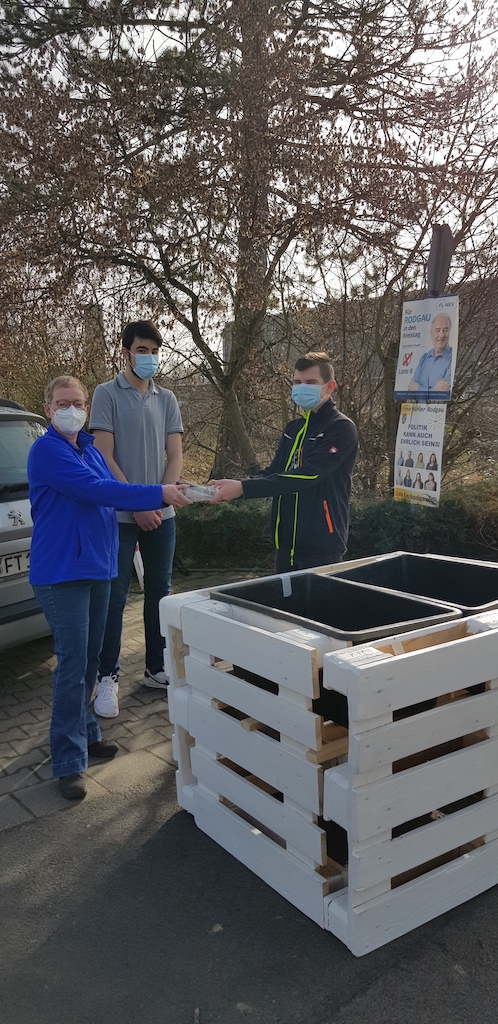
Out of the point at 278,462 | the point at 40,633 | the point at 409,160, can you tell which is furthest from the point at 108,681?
the point at 409,160

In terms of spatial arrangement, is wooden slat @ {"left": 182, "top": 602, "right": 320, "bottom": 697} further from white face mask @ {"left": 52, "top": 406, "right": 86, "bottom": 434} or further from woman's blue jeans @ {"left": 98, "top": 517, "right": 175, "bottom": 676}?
woman's blue jeans @ {"left": 98, "top": 517, "right": 175, "bottom": 676}

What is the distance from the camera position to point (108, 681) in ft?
14.0

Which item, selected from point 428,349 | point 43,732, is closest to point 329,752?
point 43,732

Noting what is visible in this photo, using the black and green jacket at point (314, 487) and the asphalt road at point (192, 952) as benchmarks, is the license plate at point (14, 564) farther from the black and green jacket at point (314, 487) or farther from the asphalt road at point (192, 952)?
the asphalt road at point (192, 952)

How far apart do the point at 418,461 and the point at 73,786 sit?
401 cm

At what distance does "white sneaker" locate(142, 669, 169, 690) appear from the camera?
4.57 metres

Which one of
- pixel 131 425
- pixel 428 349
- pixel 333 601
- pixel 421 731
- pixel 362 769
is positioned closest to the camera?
pixel 362 769

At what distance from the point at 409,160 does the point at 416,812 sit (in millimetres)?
7540

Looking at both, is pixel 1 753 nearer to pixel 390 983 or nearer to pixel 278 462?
pixel 278 462

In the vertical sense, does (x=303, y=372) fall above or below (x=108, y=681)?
above

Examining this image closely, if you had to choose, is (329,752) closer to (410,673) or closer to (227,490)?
(410,673)

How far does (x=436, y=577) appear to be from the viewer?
133 inches

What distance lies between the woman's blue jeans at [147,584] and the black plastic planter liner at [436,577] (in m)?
1.44

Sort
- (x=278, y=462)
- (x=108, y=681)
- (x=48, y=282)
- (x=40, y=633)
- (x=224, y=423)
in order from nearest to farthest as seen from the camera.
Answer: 1. (x=278, y=462)
2. (x=108, y=681)
3. (x=40, y=633)
4. (x=48, y=282)
5. (x=224, y=423)
